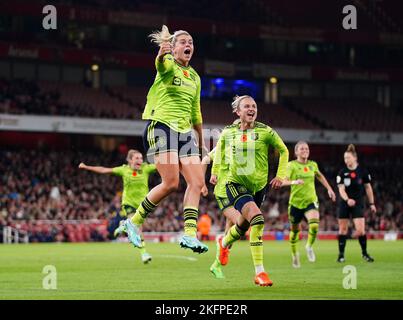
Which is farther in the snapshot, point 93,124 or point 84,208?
point 93,124

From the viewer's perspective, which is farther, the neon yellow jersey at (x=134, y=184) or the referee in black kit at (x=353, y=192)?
the referee in black kit at (x=353, y=192)

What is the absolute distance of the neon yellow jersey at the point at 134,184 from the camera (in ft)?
68.6

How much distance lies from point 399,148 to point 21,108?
25.3 metres

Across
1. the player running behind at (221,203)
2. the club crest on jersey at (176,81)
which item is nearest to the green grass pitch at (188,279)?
the player running behind at (221,203)

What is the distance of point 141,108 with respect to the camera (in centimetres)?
5125

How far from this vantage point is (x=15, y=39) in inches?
1937

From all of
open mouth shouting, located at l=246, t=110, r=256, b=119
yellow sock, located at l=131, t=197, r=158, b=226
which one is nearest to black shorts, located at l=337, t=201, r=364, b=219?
open mouth shouting, located at l=246, t=110, r=256, b=119

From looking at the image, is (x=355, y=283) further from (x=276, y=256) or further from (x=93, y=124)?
(x=93, y=124)

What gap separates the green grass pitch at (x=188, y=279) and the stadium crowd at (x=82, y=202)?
15.1 meters

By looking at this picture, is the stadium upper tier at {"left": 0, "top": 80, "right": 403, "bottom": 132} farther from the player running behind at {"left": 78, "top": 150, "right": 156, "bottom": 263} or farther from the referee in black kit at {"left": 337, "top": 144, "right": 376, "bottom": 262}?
the referee in black kit at {"left": 337, "top": 144, "right": 376, "bottom": 262}

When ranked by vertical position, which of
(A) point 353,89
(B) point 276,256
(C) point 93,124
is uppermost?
(A) point 353,89

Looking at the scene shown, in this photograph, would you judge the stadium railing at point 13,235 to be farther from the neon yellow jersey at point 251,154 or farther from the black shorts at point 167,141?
the black shorts at point 167,141

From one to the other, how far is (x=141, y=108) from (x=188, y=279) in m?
36.4
